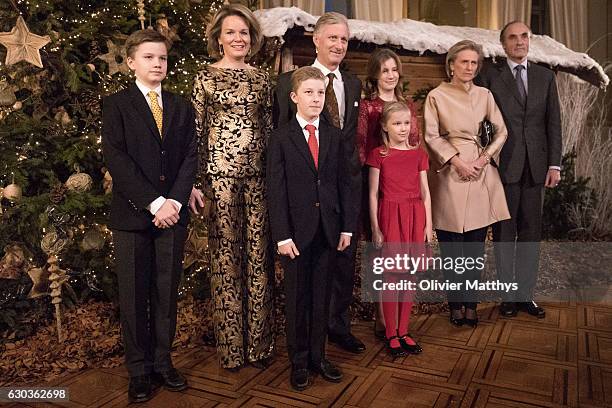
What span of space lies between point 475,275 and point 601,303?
43.0 inches

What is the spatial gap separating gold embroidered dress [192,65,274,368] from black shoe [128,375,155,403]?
1.28 ft

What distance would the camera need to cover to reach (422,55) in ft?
15.7

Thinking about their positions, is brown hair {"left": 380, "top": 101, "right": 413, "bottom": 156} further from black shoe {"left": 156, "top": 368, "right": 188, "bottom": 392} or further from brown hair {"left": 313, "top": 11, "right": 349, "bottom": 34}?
black shoe {"left": 156, "top": 368, "right": 188, "bottom": 392}

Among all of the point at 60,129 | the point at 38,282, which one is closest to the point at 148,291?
the point at 38,282

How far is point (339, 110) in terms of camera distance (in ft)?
8.75

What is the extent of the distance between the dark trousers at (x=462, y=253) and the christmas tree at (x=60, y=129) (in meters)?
1.41

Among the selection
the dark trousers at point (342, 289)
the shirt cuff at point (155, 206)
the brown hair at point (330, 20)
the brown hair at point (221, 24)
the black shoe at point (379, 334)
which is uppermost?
the brown hair at point (330, 20)

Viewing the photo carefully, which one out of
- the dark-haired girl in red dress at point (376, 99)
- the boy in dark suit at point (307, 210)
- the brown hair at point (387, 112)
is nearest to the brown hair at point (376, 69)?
the dark-haired girl in red dress at point (376, 99)

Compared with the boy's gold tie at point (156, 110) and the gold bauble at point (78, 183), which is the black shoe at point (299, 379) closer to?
the boy's gold tie at point (156, 110)

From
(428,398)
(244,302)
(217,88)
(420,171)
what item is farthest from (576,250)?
(217,88)

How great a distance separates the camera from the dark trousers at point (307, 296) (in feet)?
7.82

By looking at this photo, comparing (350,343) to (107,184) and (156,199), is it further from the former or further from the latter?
(107,184)

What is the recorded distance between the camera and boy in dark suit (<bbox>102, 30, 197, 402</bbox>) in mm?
A: 2197

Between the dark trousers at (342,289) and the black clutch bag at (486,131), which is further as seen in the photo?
the black clutch bag at (486,131)
